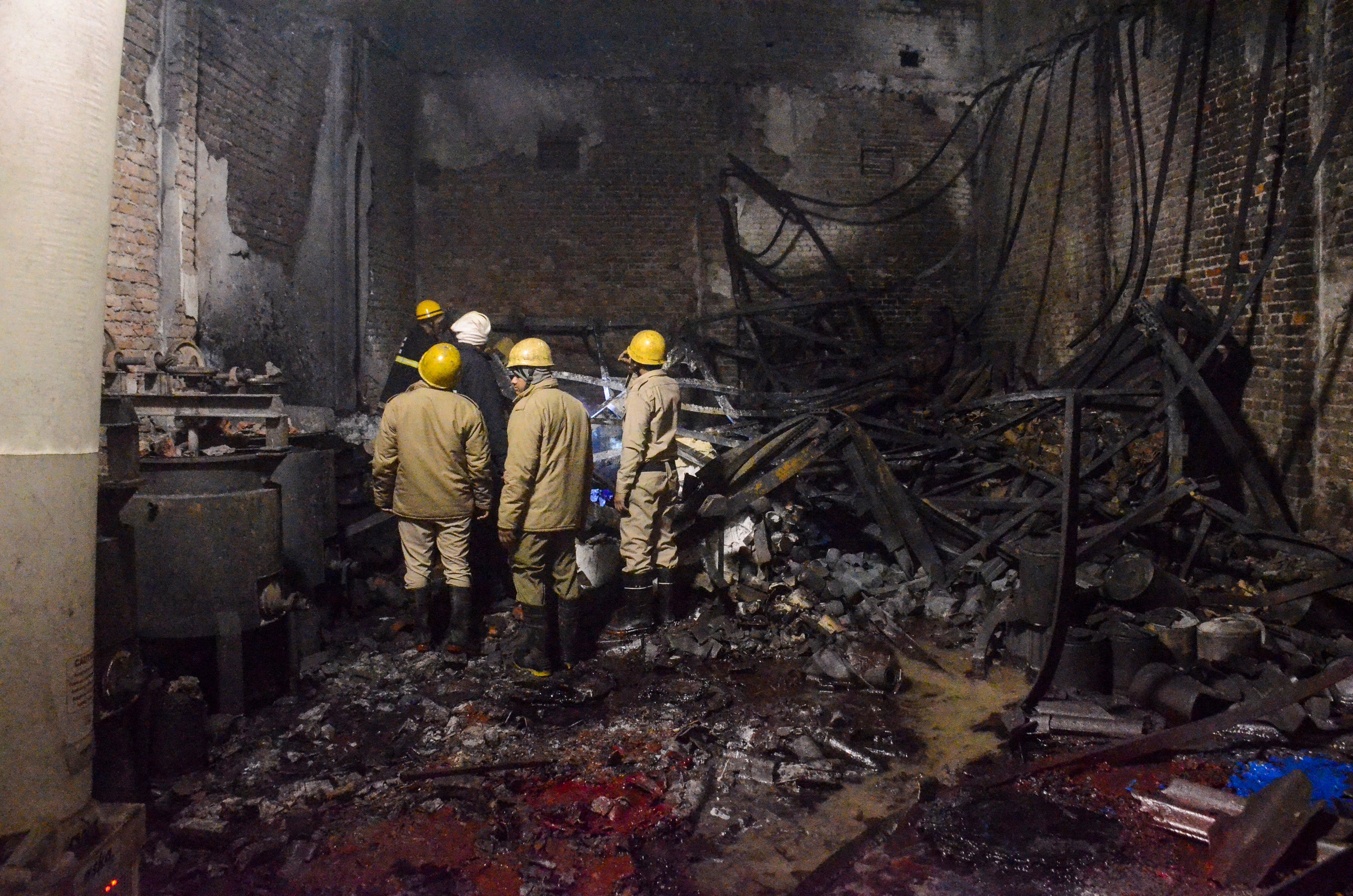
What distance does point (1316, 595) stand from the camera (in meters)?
5.29

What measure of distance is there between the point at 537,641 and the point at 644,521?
122cm

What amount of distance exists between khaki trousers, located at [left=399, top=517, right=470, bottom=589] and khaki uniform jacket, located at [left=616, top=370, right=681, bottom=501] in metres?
1.15

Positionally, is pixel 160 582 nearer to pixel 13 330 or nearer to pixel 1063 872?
pixel 13 330

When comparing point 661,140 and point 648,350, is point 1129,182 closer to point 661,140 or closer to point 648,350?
point 661,140

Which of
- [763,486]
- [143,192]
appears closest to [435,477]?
[763,486]

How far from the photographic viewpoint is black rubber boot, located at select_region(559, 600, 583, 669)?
5.16m

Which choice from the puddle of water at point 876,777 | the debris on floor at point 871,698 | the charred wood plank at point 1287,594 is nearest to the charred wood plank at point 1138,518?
the debris on floor at point 871,698

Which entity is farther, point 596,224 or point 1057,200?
point 596,224

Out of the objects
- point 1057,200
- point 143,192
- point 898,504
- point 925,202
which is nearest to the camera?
point 143,192

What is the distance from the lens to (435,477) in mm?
5176

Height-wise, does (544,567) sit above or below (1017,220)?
below

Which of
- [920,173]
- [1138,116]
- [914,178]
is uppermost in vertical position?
[920,173]

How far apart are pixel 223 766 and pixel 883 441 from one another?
21.5 feet

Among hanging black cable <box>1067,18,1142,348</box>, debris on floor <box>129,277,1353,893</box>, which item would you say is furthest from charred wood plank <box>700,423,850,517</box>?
hanging black cable <box>1067,18,1142,348</box>
